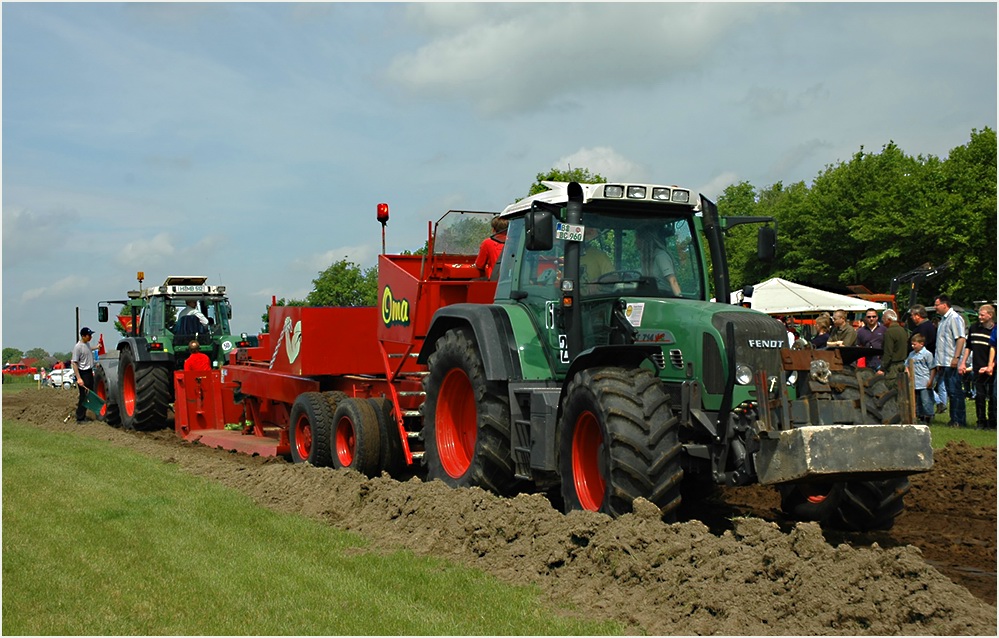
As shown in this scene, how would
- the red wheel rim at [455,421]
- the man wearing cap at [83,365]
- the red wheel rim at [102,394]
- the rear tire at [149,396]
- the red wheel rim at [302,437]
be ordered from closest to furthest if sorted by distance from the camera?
the red wheel rim at [455,421], the red wheel rim at [302,437], the rear tire at [149,396], the red wheel rim at [102,394], the man wearing cap at [83,365]

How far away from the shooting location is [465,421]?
920 centimetres

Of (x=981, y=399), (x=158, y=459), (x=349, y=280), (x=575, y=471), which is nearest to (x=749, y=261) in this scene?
(x=349, y=280)

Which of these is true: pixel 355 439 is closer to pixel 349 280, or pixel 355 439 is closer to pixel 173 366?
pixel 173 366

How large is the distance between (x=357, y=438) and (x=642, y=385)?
4186 millimetres

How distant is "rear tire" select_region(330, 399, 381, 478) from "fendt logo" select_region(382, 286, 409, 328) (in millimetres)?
849

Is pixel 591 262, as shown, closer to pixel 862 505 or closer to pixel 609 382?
pixel 609 382

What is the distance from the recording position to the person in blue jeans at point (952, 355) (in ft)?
46.9

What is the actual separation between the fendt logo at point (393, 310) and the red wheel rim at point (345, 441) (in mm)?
1080

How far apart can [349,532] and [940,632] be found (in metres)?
4.35

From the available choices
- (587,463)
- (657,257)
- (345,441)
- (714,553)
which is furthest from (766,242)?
(345,441)

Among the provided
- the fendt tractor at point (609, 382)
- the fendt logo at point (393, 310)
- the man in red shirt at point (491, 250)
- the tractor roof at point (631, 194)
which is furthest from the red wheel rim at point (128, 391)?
the tractor roof at point (631, 194)

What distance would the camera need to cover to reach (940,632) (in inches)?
185

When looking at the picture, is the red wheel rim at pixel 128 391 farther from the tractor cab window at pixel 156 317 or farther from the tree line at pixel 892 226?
the tree line at pixel 892 226

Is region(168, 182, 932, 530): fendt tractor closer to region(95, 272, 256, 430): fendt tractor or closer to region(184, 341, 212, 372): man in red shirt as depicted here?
region(184, 341, 212, 372): man in red shirt
